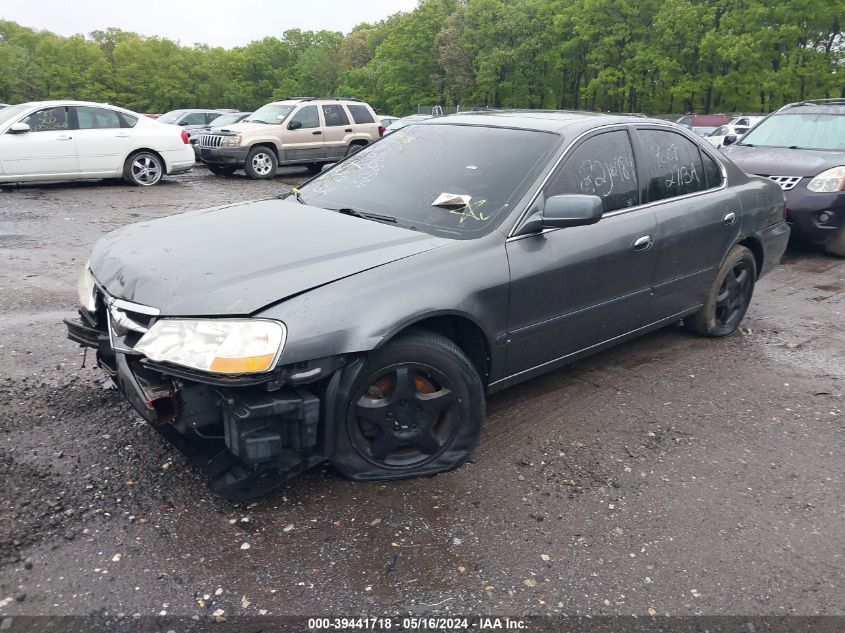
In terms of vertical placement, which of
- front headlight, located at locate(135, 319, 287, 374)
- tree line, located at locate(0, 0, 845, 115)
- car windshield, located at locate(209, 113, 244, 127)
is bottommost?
front headlight, located at locate(135, 319, 287, 374)

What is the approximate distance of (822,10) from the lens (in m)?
38.2

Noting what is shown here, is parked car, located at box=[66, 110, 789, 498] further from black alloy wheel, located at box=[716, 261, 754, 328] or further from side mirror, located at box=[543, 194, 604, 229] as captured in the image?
black alloy wheel, located at box=[716, 261, 754, 328]

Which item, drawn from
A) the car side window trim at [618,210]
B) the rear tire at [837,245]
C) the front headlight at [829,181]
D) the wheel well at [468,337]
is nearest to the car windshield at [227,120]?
the front headlight at [829,181]

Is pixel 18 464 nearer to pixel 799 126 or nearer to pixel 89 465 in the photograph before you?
pixel 89 465

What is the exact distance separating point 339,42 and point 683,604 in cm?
10614

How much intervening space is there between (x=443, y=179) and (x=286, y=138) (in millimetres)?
12194

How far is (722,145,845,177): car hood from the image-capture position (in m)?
7.59

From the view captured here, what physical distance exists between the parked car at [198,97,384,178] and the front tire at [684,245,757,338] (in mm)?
11497

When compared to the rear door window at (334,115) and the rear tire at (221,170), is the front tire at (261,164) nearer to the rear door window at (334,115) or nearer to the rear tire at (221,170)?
the rear tire at (221,170)

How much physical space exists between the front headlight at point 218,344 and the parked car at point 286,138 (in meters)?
12.9

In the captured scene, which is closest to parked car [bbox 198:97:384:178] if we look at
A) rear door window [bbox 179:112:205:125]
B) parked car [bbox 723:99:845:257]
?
rear door window [bbox 179:112:205:125]

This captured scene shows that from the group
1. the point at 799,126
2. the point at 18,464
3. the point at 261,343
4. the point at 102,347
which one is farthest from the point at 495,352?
the point at 799,126

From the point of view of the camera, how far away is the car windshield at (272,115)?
1511cm

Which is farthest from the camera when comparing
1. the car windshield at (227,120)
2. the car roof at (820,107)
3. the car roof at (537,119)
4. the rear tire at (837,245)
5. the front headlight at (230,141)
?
the car windshield at (227,120)
